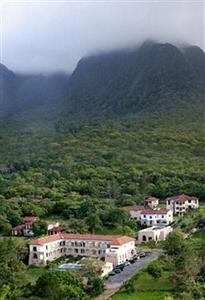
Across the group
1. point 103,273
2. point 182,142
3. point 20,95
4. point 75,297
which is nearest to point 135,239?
point 103,273

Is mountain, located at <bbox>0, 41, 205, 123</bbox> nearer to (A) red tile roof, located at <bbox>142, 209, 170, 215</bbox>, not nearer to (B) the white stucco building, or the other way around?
(A) red tile roof, located at <bbox>142, 209, 170, 215</bbox>

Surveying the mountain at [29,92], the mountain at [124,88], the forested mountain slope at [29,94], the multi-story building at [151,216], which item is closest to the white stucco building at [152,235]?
the multi-story building at [151,216]

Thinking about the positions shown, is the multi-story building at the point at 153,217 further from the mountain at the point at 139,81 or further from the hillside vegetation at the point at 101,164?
the mountain at the point at 139,81

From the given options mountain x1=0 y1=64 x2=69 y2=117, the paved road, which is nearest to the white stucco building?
the paved road

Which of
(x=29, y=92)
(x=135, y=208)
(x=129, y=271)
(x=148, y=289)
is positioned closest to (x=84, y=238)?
(x=129, y=271)

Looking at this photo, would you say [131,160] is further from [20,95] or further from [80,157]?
[20,95]

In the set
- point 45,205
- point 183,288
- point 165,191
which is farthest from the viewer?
point 165,191
